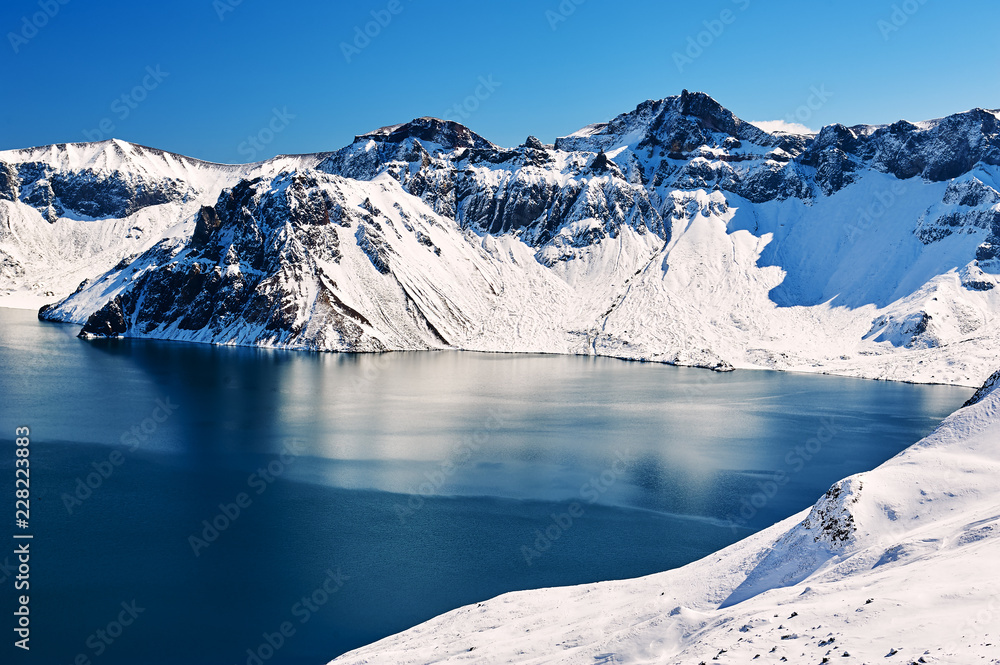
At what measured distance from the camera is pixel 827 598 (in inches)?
948

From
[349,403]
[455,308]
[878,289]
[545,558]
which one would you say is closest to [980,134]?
[878,289]

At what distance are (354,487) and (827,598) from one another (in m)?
43.1

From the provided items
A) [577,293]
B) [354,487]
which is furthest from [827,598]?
[577,293]

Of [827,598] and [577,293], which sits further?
[577,293]

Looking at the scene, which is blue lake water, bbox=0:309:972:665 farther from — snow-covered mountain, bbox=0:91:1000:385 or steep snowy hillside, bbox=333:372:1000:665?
snow-covered mountain, bbox=0:91:1000:385

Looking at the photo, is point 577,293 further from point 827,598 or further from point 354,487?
point 827,598

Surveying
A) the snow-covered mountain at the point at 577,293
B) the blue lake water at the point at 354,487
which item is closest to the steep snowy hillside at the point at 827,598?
the blue lake water at the point at 354,487

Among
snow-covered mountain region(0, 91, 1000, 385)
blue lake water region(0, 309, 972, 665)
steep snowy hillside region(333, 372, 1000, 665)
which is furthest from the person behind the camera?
snow-covered mountain region(0, 91, 1000, 385)

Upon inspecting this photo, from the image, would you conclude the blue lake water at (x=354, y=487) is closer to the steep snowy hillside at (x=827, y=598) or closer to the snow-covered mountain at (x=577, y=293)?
the steep snowy hillside at (x=827, y=598)

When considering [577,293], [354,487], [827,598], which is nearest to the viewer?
[827,598]

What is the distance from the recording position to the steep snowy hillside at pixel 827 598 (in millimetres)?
20250

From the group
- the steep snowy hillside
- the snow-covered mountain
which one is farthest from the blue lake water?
the snow-covered mountain

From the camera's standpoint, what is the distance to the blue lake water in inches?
1500

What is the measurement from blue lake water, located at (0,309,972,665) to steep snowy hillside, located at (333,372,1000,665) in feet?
23.3
